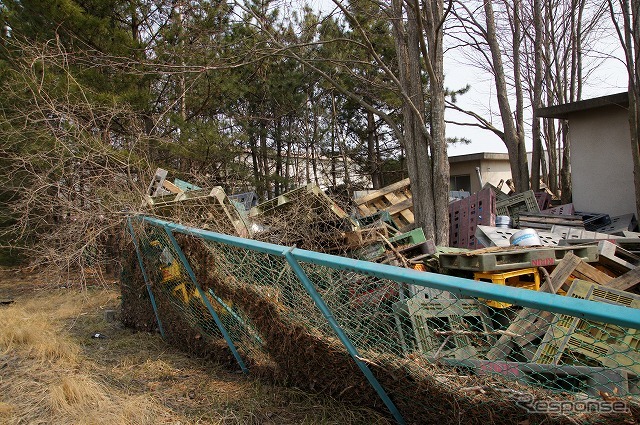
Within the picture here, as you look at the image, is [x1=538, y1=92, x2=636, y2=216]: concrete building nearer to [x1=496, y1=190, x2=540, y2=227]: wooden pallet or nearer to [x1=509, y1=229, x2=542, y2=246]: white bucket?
[x1=496, y1=190, x2=540, y2=227]: wooden pallet

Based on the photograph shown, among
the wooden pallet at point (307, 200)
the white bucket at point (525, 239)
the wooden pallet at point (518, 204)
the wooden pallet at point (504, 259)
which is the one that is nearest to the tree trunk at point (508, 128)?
the wooden pallet at point (518, 204)

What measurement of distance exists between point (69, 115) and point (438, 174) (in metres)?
5.07

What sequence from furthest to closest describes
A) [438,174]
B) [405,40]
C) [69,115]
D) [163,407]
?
[405,40] < [438,174] < [69,115] < [163,407]

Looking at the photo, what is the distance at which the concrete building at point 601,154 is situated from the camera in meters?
9.84

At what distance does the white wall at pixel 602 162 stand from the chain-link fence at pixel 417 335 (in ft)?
24.6

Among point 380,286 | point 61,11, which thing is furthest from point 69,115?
point 380,286

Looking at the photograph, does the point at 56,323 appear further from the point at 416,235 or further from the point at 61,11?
the point at 61,11

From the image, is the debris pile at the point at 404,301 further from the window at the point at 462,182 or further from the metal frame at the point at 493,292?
the window at the point at 462,182

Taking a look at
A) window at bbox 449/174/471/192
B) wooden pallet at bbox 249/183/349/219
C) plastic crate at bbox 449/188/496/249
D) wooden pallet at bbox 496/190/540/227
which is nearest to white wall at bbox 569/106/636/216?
wooden pallet at bbox 496/190/540/227

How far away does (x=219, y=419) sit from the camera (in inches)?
119

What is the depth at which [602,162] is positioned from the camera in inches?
405

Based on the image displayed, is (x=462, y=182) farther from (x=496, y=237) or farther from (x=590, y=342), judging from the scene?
(x=590, y=342)

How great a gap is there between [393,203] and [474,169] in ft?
41.8

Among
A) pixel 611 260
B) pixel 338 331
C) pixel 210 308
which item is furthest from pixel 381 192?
pixel 338 331
